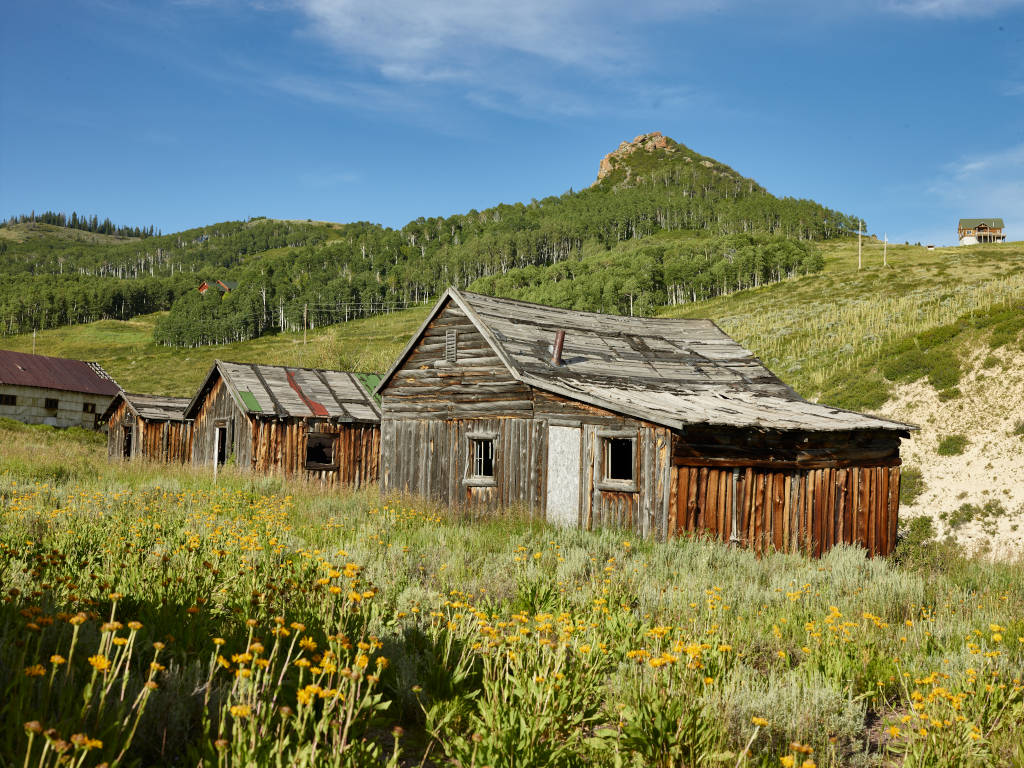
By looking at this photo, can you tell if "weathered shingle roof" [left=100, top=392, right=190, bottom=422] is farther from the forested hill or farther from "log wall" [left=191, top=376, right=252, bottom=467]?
the forested hill

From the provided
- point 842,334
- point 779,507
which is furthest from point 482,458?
point 842,334

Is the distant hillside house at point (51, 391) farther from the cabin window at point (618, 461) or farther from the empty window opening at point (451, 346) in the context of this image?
the cabin window at point (618, 461)

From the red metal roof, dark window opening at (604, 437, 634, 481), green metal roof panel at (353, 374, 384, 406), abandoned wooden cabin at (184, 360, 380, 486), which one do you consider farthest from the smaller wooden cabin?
the red metal roof

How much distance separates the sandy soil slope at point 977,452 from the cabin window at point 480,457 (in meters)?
13.5

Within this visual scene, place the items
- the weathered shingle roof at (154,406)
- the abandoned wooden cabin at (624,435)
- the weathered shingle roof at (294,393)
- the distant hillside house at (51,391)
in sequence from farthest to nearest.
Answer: the distant hillside house at (51,391), the weathered shingle roof at (154,406), the weathered shingle roof at (294,393), the abandoned wooden cabin at (624,435)

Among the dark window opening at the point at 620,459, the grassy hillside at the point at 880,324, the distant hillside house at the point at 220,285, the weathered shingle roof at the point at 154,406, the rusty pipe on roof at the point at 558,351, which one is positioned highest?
the distant hillside house at the point at 220,285

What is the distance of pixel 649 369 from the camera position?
18.5 metres

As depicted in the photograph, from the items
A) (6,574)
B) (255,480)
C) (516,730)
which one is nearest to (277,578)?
(6,574)

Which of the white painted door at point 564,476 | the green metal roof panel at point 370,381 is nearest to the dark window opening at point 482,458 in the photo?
the white painted door at point 564,476

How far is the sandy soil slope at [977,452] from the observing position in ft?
68.6

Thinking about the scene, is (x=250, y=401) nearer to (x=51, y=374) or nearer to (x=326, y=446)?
(x=326, y=446)

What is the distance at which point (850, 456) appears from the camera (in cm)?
1499

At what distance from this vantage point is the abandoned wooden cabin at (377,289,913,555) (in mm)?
13438

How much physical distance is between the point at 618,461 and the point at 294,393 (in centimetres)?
1386
